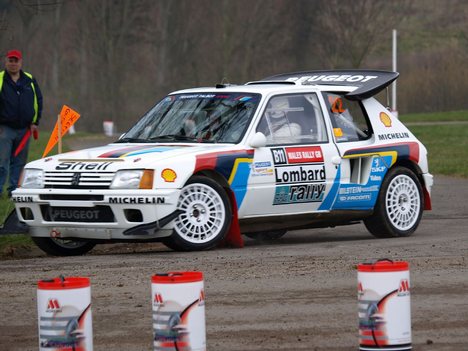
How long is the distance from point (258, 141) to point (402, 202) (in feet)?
7.00

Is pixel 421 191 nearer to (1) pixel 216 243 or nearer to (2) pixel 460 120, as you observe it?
(1) pixel 216 243

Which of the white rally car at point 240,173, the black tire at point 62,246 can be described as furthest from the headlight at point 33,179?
the black tire at point 62,246

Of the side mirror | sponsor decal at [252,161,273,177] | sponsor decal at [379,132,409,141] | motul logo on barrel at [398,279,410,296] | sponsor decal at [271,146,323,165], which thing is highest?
the side mirror

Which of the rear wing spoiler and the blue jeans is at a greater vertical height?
the rear wing spoiler

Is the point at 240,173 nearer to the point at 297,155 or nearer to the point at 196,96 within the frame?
the point at 297,155

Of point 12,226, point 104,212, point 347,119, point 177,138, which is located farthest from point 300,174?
point 12,226

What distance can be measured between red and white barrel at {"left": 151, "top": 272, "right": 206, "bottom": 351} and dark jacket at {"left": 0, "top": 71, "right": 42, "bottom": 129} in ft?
31.5

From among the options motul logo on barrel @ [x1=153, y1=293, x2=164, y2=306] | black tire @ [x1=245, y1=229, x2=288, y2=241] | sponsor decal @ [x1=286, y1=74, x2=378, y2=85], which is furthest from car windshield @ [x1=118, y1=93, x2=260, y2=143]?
motul logo on barrel @ [x1=153, y1=293, x2=164, y2=306]

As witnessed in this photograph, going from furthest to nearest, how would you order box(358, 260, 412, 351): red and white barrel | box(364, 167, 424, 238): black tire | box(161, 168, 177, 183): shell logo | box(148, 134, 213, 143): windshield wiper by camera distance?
box(364, 167, 424, 238): black tire, box(148, 134, 213, 143): windshield wiper, box(161, 168, 177, 183): shell logo, box(358, 260, 412, 351): red and white barrel

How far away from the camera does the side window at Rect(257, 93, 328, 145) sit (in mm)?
12641

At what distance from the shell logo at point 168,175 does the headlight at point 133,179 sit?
118mm

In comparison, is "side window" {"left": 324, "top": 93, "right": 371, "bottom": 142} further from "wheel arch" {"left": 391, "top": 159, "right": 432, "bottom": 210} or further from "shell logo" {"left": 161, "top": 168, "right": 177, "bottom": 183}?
"shell logo" {"left": 161, "top": 168, "right": 177, "bottom": 183}

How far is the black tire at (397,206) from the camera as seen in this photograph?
13.4m

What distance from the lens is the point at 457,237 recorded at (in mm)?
12930
